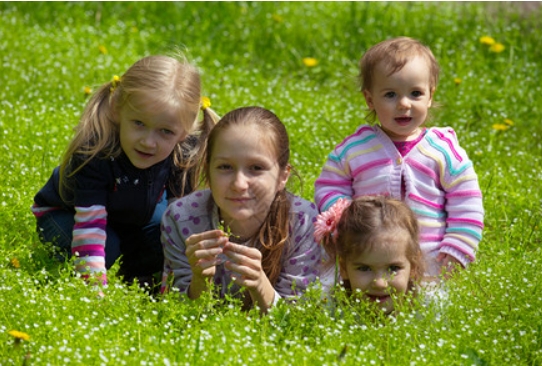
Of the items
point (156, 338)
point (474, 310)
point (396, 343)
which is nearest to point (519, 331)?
point (474, 310)

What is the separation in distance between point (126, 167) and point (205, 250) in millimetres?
973

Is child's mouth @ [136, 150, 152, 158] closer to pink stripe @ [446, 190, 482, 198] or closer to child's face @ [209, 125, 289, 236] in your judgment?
child's face @ [209, 125, 289, 236]

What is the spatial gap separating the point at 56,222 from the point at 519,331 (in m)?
2.45

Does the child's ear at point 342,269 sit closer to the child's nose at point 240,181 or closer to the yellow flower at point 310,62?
the child's nose at point 240,181

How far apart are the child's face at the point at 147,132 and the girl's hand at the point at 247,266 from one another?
83 cm

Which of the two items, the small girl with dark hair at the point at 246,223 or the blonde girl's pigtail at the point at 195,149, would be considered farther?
the blonde girl's pigtail at the point at 195,149

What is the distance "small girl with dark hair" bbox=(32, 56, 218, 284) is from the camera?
15.6 feet

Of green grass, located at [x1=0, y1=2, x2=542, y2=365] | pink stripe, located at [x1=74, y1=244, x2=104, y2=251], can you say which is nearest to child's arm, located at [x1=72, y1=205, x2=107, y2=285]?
pink stripe, located at [x1=74, y1=244, x2=104, y2=251]

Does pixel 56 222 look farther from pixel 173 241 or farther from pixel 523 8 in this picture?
pixel 523 8

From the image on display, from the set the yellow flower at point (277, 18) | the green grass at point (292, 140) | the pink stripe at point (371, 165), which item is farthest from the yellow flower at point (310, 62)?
the pink stripe at point (371, 165)

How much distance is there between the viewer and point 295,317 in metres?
4.13

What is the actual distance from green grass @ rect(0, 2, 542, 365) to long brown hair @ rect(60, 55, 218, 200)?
0.58 meters

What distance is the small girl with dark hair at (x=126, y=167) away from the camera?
4742 mm

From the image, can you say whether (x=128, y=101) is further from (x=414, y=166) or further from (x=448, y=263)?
(x=448, y=263)
